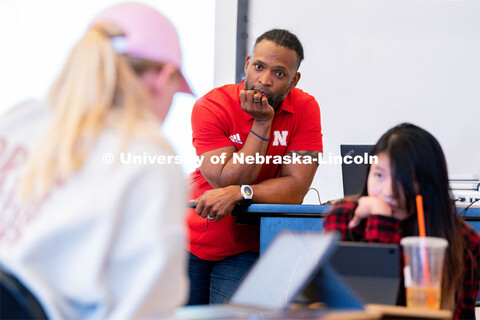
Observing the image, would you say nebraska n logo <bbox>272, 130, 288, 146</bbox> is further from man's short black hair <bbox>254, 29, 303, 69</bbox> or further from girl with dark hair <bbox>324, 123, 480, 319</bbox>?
girl with dark hair <bbox>324, 123, 480, 319</bbox>

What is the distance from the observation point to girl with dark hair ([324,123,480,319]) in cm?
145

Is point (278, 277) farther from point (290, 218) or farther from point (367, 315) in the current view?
point (290, 218)

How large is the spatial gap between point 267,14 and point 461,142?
4.86 feet

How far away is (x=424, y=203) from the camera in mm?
1530

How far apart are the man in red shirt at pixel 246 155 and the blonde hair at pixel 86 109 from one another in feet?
3.86

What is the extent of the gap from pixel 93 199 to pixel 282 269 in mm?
396

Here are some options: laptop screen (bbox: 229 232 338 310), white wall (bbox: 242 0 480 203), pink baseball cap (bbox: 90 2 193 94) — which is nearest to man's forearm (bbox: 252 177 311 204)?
laptop screen (bbox: 229 232 338 310)

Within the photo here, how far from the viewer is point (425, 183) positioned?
5.02 feet

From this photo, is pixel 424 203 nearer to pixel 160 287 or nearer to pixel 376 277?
pixel 376 277

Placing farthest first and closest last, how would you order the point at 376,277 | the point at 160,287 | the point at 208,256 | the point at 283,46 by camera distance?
the point at 283,46, the point at 208,256, the point at 376,277, the point at 160,287

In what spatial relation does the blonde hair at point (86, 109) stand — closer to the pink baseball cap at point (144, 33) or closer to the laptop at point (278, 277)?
the pink baseball cap at point (144, 33)

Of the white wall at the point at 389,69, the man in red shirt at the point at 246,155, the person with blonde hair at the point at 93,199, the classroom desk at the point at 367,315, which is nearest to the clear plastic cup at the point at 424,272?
the classroom desk at the point at 367,315

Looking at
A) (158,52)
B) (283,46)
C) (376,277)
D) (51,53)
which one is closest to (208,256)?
(283,46)

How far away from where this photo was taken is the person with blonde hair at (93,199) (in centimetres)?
83
